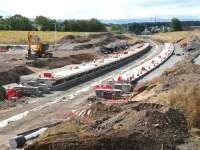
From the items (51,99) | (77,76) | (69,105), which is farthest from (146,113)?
(77,76)

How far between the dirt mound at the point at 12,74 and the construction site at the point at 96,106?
0.11m

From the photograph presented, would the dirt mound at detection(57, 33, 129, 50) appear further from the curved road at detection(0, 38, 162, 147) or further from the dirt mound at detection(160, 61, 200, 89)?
the curved road at detection(0, 38, 162, 147)

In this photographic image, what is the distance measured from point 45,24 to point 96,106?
12425cm

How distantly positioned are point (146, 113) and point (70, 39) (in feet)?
243

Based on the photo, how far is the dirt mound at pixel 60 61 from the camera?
2106 inches

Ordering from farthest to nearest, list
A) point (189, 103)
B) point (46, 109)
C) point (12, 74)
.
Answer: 1. point (12, 74)
2. point (46, 109)
3. point (189, 103)

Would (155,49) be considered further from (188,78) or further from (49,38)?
(188,78)

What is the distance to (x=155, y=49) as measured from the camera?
84.1m

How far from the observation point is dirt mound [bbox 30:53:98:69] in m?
53.5

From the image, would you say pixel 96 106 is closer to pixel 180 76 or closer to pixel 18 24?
pixel 180 76

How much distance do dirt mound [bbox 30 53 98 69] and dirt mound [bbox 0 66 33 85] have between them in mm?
6162

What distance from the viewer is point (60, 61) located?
56.6 m

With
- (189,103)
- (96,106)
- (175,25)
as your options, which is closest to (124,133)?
(189,103)

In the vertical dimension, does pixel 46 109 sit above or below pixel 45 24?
below
